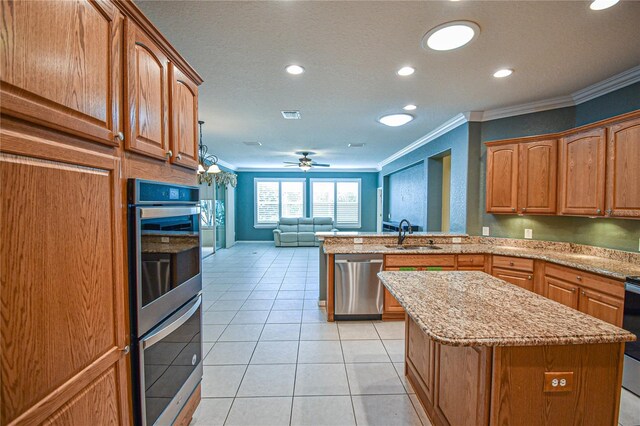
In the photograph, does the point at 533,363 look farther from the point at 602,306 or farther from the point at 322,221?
the point at 322,221

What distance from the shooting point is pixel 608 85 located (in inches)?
117

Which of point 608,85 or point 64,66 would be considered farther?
point 608,85

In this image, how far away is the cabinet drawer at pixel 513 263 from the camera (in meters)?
3.26

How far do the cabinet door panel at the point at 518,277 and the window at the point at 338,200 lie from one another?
290 inches

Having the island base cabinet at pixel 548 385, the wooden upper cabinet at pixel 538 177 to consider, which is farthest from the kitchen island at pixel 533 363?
the wooden upper cabinet at pixel 538 177

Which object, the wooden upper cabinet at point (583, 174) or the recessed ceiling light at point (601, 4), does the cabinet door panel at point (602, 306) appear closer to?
the wooden upper cabinet at point (583, 174)

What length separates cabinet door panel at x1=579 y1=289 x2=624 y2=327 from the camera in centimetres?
232

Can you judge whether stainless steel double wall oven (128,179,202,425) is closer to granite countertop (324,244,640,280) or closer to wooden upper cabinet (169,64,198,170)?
wooden upper cabinet (169,64,198,170)

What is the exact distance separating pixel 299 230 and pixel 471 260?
6884mm

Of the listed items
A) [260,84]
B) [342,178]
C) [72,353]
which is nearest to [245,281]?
[260,84]

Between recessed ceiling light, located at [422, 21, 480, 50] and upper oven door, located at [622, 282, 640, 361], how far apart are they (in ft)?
7.50

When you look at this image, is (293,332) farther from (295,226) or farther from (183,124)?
(295,226)

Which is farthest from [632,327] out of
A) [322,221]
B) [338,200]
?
[338,200]

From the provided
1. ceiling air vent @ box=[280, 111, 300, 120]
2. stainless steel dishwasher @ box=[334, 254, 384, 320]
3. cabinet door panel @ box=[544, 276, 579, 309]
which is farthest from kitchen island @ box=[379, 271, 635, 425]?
ceiling air vent @ box=[280, 111, 300, 120]
